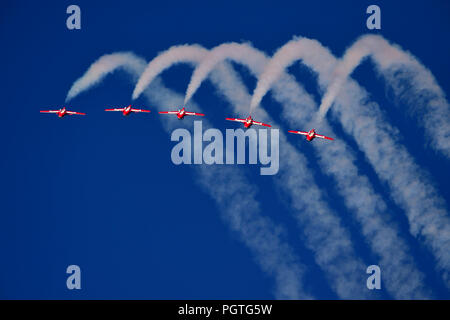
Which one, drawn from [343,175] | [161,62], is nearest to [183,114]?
[161,62]

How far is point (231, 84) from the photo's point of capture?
62.1 meters

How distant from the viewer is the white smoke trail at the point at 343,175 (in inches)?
2340

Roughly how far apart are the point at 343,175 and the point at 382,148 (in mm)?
2644

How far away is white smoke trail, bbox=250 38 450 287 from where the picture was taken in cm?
5900

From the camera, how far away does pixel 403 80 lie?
6047cm

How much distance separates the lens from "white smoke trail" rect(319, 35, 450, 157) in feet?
196

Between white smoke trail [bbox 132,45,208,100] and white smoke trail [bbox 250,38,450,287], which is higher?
white smoke trail [bbox 132,45,208,100]

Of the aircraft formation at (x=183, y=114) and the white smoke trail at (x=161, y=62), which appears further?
the white smoke trail at (x=161, y=62)

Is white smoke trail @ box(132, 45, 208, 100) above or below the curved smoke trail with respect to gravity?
above

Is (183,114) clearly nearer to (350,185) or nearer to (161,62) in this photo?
(161,62)

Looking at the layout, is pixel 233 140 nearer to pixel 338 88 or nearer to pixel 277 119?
pixel 277 119

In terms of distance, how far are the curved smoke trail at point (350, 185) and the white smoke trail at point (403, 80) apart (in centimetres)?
226

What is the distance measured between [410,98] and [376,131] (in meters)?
2.65

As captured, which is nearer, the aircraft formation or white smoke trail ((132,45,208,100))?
the aircraft formation
